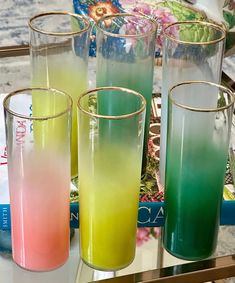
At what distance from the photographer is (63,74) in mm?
875

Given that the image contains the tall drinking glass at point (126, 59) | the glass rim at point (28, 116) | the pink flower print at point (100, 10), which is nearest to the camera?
the glass rim at point (28, 116)

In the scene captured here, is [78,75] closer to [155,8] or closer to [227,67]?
[155,8]

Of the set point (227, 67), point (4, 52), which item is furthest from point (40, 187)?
point (227, 67)

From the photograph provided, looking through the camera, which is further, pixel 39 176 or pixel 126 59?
pixel 126 59

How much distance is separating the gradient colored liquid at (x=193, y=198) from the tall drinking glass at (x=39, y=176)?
130mm

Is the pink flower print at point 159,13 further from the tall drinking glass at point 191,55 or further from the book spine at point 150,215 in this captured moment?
the book spine at point 150,215

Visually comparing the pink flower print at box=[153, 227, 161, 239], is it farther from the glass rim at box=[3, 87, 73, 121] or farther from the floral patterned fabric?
the floral patterned fabric

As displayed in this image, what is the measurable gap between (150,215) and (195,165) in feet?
0.49

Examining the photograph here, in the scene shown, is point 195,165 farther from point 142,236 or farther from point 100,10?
point 100,10

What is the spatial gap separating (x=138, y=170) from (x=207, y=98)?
0.45ft

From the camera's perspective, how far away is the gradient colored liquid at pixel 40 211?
2.45 feet

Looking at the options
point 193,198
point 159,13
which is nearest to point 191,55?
point 193,198

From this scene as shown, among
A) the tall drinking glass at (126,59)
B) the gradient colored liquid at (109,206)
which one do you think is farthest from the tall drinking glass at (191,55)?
the gradient colored liquid at (109,206)

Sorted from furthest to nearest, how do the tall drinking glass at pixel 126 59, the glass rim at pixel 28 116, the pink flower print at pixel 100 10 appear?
1. the pink flower print at pixel 100 10
2. the tall drinking glass at pixel 126 59
3. the glass rim at pixel 28 116
